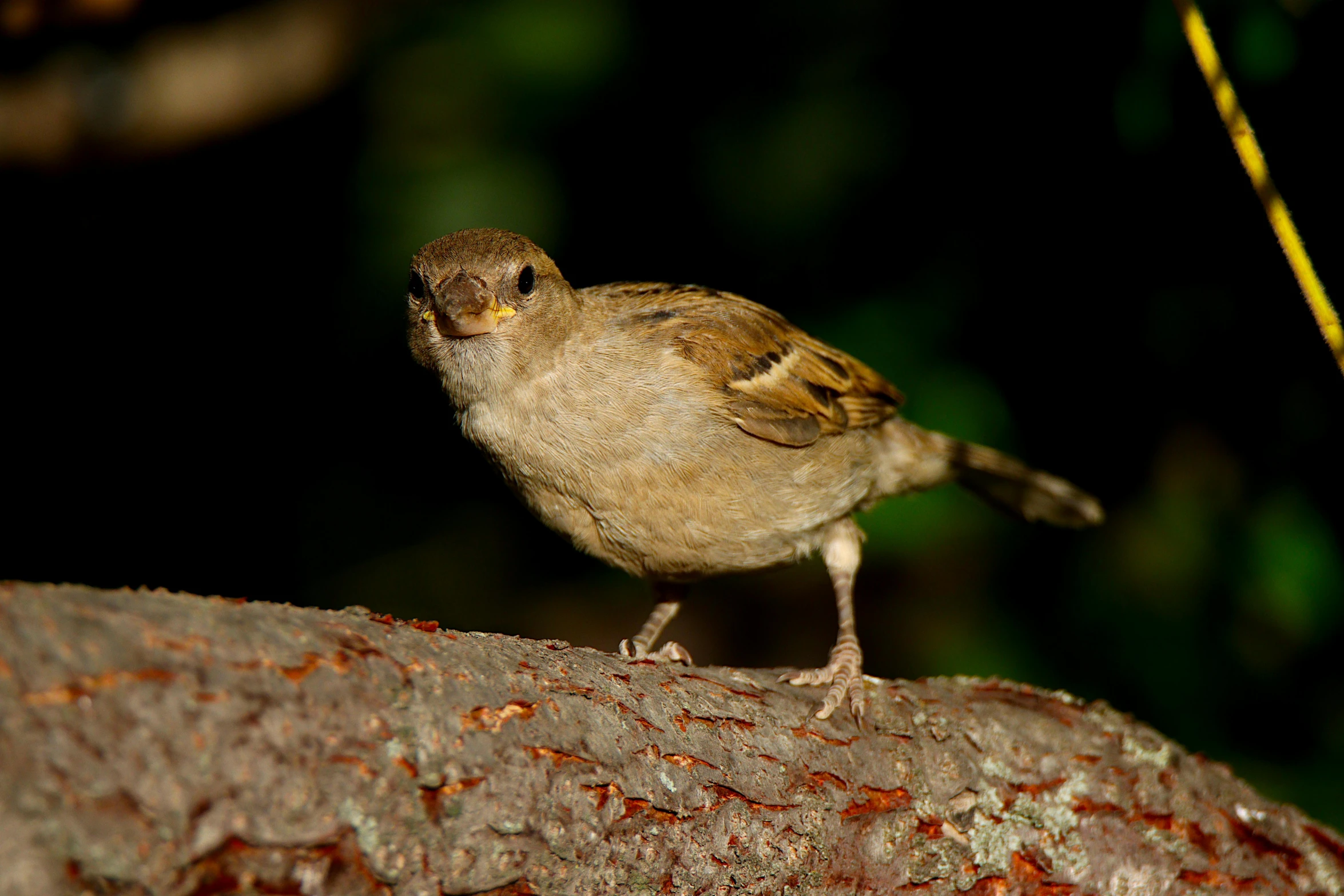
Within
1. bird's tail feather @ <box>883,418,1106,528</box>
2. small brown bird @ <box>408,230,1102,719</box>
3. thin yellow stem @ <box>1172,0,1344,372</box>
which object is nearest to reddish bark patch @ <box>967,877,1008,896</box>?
small brown bird @ <box>408,230,1102,719</box>

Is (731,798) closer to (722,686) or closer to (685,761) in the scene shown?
(685,761)

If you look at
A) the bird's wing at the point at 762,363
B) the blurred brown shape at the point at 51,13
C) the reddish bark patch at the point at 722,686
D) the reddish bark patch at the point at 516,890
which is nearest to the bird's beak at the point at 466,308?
the bird's wing at the point at 762,363

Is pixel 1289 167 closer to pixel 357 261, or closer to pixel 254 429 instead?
pixel 357 261

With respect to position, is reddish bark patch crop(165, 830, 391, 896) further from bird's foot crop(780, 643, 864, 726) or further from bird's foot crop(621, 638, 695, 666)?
bird's foot crop(621, 638, 695, 666)

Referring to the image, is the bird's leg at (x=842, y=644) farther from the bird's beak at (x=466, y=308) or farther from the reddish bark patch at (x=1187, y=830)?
the bird's beak at (x=466, y=308)

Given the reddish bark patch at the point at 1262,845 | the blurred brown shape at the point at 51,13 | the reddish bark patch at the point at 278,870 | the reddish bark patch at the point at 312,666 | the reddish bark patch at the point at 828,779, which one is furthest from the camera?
the blurred brown shape at the point at 51,13

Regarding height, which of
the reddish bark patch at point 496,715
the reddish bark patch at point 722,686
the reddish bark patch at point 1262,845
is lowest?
the reddish bark patch at point 1262,845

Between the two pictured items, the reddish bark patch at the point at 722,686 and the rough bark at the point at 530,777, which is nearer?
the rough bark at the point at 530,777

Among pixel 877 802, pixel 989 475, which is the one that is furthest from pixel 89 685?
pixel 989 475
